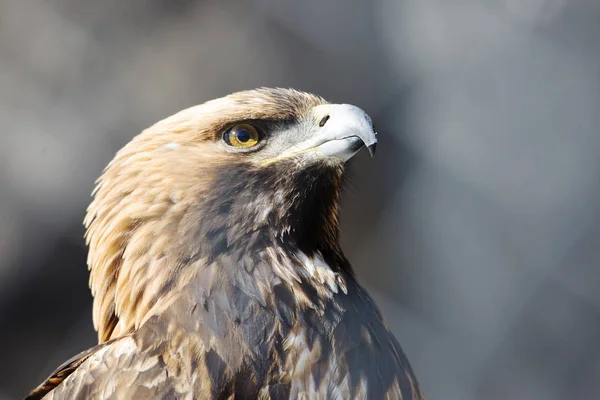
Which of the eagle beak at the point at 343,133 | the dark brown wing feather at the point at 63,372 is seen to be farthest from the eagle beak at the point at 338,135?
the dark brown wing feather at the point at 63,372

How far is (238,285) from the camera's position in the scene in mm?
1317

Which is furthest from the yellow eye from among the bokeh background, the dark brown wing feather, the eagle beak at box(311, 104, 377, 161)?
the bokeh background

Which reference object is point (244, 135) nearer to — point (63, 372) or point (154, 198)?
point (154, 198)

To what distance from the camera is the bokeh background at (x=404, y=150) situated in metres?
1.92

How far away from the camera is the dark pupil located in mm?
1429

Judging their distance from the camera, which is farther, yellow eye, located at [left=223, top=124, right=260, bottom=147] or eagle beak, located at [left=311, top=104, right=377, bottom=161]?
yellow eye, located at [left=223, top=124, right=260, bottom=147]

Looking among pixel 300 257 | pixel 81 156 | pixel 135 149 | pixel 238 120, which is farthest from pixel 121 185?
pixel 81 156

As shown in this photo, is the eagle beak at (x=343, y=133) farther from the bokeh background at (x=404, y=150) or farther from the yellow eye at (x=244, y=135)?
the bokeh background at (x=404, y=150)

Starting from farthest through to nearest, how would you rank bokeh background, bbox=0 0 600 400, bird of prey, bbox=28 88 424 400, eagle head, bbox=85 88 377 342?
1. bokeh background, bbox=0 0 600 400
2. eagle head, bbox=85 88 377 342
3. bird of prey, bbox=28 88 424 400

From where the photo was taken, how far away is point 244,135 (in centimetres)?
143

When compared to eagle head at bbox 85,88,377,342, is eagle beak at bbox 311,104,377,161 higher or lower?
higher

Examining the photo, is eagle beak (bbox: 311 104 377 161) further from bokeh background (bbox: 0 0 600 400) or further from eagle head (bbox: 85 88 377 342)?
bokeh background (bbox: 0 0 600 400)

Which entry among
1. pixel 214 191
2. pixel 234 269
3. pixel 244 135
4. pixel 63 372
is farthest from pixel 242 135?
pixel 63 372

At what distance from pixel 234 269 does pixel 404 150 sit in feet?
3.24
